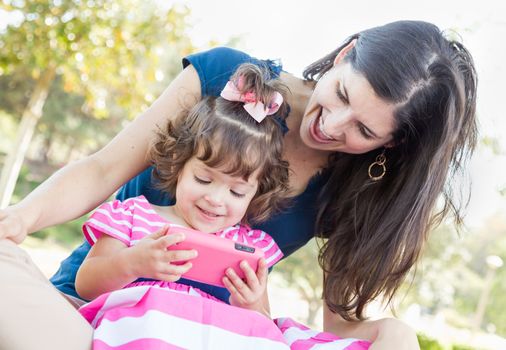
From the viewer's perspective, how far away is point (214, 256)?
191cm

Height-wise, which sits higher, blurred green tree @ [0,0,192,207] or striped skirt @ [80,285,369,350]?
striped skirt @ [80,285,369,350]

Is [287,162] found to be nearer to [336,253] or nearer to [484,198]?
[336,253]

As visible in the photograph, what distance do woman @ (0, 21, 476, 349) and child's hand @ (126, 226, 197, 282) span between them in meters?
0.35

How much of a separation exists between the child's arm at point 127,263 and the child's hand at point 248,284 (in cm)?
16

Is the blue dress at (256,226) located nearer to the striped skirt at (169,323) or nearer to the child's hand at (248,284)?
the child's hand at (248,284)

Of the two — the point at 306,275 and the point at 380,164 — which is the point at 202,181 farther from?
the point at 306,275

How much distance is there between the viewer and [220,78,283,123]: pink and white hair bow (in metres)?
2.16

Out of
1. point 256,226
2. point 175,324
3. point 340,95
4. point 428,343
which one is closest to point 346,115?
point 340,95

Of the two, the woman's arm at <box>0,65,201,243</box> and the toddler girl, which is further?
the woman's arm at <box>0,65,201,243</box>

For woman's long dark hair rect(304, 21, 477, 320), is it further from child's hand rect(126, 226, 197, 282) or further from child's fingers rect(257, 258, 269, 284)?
child's hand rect(126, 226, 197, 282)

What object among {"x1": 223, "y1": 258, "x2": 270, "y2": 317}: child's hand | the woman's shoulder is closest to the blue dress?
the woman's shoulder

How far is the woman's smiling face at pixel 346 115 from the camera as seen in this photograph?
211 centimetres

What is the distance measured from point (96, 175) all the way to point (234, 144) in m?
0.48

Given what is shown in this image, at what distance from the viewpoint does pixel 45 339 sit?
1.47 meters
